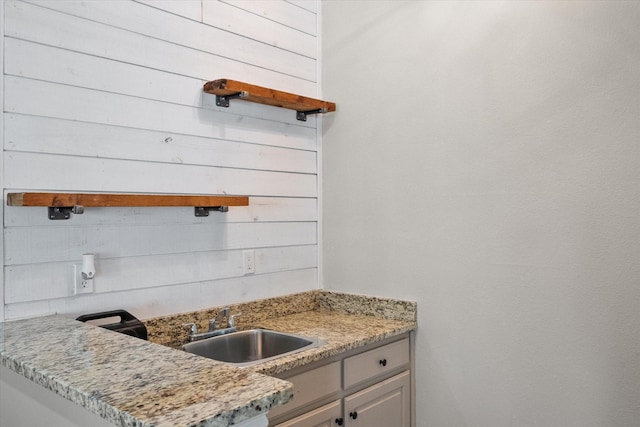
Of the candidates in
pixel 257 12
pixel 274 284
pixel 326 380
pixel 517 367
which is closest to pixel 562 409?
pixel 517 367

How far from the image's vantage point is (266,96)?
2.26m

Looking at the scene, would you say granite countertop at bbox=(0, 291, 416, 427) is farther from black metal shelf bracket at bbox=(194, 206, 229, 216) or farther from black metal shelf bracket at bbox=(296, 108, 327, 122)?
black metal shelf bracket at bbox=(296, 108, 327, 122)

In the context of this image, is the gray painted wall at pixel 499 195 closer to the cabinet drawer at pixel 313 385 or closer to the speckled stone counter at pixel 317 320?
the speckled stone counter at pixel 317 320

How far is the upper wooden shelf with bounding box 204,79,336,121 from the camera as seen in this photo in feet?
6.96

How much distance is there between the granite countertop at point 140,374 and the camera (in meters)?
0.86

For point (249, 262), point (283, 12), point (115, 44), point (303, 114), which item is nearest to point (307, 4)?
point (283, 12)

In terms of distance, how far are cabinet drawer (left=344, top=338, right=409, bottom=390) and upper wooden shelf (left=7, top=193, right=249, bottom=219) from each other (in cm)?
81

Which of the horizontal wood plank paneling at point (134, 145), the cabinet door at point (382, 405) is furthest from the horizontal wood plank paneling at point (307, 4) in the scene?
the cabinet door at point (382, 405)

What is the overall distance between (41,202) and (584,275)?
6.07ft

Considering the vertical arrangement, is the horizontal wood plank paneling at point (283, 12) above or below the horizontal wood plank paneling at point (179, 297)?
above

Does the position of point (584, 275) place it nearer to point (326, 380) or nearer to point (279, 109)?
point (326, 380)

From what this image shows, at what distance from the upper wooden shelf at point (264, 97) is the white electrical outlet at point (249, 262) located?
68 cm

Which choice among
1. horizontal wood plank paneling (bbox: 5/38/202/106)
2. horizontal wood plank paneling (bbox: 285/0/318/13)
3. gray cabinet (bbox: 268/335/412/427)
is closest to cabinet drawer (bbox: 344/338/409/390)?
gray cabinet (bbox: 268/335/412/427)

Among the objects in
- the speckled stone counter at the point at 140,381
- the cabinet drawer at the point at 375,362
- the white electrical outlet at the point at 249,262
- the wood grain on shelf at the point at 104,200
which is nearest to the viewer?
the speckled stone counter at the point at 140,381
